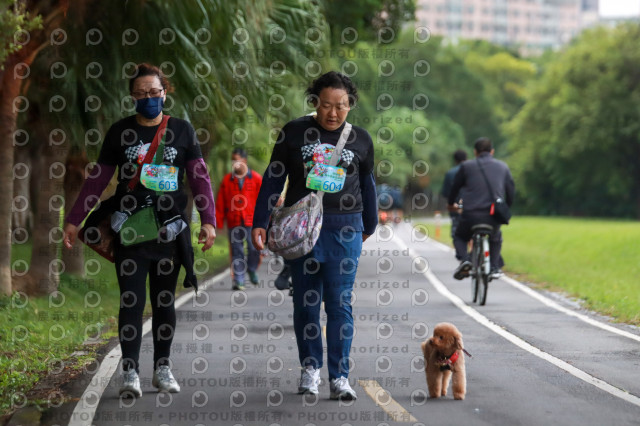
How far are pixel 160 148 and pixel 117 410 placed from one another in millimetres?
1675

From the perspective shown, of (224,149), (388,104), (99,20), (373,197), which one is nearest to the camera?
(373,197)

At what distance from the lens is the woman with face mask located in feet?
24.6

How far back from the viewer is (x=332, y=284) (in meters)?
7.59

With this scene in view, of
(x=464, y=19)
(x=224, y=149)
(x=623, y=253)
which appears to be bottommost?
(x=623, y=253)

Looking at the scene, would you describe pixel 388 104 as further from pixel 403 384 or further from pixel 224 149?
pixel 403 384

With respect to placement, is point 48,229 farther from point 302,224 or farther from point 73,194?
point 302,224

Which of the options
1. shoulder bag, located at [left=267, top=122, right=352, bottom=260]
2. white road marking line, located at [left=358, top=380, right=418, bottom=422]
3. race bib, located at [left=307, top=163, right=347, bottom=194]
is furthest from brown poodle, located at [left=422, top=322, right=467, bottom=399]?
race bib, located at [left=307, top=163, right=347, bottom=194]

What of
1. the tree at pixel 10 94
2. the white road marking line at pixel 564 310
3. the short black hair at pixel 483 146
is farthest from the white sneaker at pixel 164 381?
the short black hair at pixel 483 146

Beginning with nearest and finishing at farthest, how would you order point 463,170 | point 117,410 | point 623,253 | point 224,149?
point 117,410 → point 463,170 → point 623,253 → point 224,149

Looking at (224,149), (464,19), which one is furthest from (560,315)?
(464,19)

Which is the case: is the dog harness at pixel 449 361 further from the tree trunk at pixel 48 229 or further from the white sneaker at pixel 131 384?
the tree trunk at pixel 48 229

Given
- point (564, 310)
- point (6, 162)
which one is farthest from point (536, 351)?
point (6, 162)

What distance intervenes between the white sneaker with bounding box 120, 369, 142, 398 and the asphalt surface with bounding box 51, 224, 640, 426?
0.09 metres

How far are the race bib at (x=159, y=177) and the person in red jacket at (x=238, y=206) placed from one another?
922 cm
